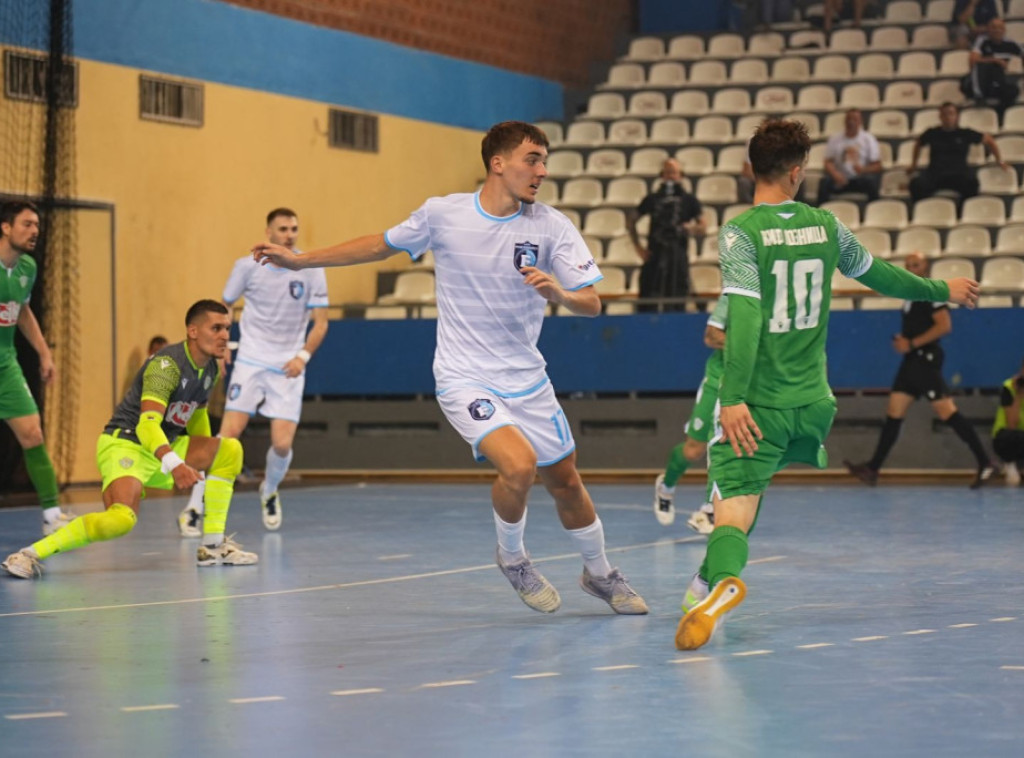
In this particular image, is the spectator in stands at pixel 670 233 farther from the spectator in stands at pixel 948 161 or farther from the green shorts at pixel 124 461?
the green shorts at pixel 124 461

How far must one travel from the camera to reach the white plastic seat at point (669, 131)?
22.9 metres

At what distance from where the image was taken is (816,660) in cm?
663

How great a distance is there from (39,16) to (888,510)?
9.39m

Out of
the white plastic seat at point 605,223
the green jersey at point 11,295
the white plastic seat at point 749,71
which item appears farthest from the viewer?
the white plastic seat at point 749,71

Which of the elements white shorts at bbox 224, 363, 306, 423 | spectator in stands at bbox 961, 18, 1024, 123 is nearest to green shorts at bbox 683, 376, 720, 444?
white shorts at bbox 224, 363, 306, 423

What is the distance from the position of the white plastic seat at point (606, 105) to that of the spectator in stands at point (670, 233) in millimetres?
5961

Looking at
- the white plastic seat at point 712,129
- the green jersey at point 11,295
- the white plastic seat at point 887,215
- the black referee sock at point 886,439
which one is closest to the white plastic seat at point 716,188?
the white plastic seat at point 712,129

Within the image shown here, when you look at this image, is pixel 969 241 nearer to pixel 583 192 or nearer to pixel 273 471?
pixel 583 192

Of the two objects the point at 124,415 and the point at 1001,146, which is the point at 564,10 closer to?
the point at 1001,146

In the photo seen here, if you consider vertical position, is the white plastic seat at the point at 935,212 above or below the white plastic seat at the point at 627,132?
below

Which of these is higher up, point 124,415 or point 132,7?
point 132,7

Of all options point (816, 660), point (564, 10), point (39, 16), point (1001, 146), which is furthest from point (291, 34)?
point (816, 660)

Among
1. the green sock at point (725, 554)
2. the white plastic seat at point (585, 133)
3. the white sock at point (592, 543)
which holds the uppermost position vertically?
the white plastic seat at point (585, 133)

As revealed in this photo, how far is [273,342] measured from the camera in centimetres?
1306
